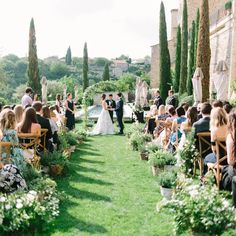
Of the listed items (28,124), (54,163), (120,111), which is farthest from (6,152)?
(120,111)

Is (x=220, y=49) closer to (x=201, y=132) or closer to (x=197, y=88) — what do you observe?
(x=197, y=88)

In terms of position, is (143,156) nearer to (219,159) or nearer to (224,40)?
(219,159)

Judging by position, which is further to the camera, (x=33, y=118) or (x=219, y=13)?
(x=219, y=13)

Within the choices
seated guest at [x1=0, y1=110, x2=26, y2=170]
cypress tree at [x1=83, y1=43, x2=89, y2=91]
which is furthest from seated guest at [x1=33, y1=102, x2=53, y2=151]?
cypress tree at [x1=83, y1=43, x2=89, y2=91]

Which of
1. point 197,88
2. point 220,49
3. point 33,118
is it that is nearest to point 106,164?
point 33,118

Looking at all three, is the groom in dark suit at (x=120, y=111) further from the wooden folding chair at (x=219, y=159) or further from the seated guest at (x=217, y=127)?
the wooden folding chair at (x=219, y=159)

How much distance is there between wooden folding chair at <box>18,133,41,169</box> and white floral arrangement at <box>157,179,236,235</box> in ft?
13.4

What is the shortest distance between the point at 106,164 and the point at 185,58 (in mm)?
26103

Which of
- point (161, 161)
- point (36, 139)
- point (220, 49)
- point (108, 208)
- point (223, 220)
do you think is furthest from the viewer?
point (220, 49)

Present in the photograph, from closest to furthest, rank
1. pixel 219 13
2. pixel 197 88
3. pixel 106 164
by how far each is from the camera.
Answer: pixel 106 164, pixel 197 88, pixel 219 13

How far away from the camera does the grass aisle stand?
584 cm

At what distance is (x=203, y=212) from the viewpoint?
430 cm

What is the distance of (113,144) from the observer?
15.1 metres

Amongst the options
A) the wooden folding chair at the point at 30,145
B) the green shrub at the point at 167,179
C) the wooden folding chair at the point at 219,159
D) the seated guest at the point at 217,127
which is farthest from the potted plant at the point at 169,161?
the wooden folding chair at the point at 30,145
